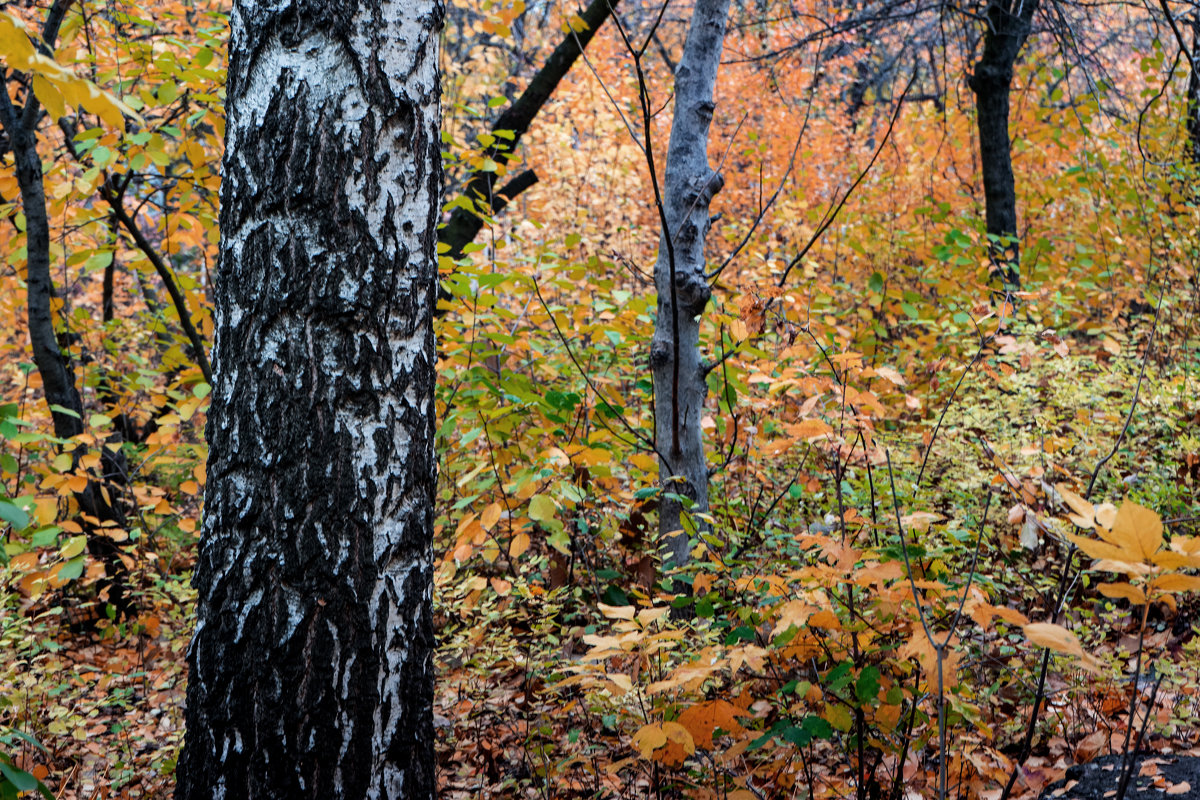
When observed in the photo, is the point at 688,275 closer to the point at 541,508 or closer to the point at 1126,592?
the point at 541,508

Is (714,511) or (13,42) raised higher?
(13,42)

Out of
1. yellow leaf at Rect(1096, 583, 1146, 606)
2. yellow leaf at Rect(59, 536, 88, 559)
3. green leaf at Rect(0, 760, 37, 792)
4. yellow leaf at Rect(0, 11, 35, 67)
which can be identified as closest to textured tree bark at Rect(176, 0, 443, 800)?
green leaf at Rect(0, 760, 37, 792)

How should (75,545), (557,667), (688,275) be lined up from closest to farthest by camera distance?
1. (75,545)
2. (557,667)
3. (688,275)

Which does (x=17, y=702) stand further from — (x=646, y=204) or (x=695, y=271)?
(x=646, y=204)

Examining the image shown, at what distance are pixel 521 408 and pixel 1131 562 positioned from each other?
7.12ft

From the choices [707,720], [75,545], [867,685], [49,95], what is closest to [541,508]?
[707,720]

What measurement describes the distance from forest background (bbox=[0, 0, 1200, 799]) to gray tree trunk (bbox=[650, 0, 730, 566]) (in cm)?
14

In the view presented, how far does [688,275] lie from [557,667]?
4.92 feet

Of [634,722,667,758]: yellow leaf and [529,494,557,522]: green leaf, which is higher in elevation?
[529,494,557,522]: green leaf

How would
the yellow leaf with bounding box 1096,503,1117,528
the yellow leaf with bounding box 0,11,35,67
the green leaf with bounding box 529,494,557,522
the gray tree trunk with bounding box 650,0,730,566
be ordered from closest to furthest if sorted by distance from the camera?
the yellow leaf with bounding box 0,11,35,67, the yellow leaf with bounding box 1096,503,1117,528, the green leaf with bounding box 529,494,557,522, the gray tree trunk with bounding box 650,0,730,566

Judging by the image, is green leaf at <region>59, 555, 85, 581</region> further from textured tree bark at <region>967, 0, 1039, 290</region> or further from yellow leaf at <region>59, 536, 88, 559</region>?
textured tree bark at <region>967, 0, 1039, 290</region>

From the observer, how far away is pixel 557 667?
2.68m

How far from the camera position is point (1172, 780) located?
72.0 inches

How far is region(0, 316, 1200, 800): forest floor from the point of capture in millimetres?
2211
